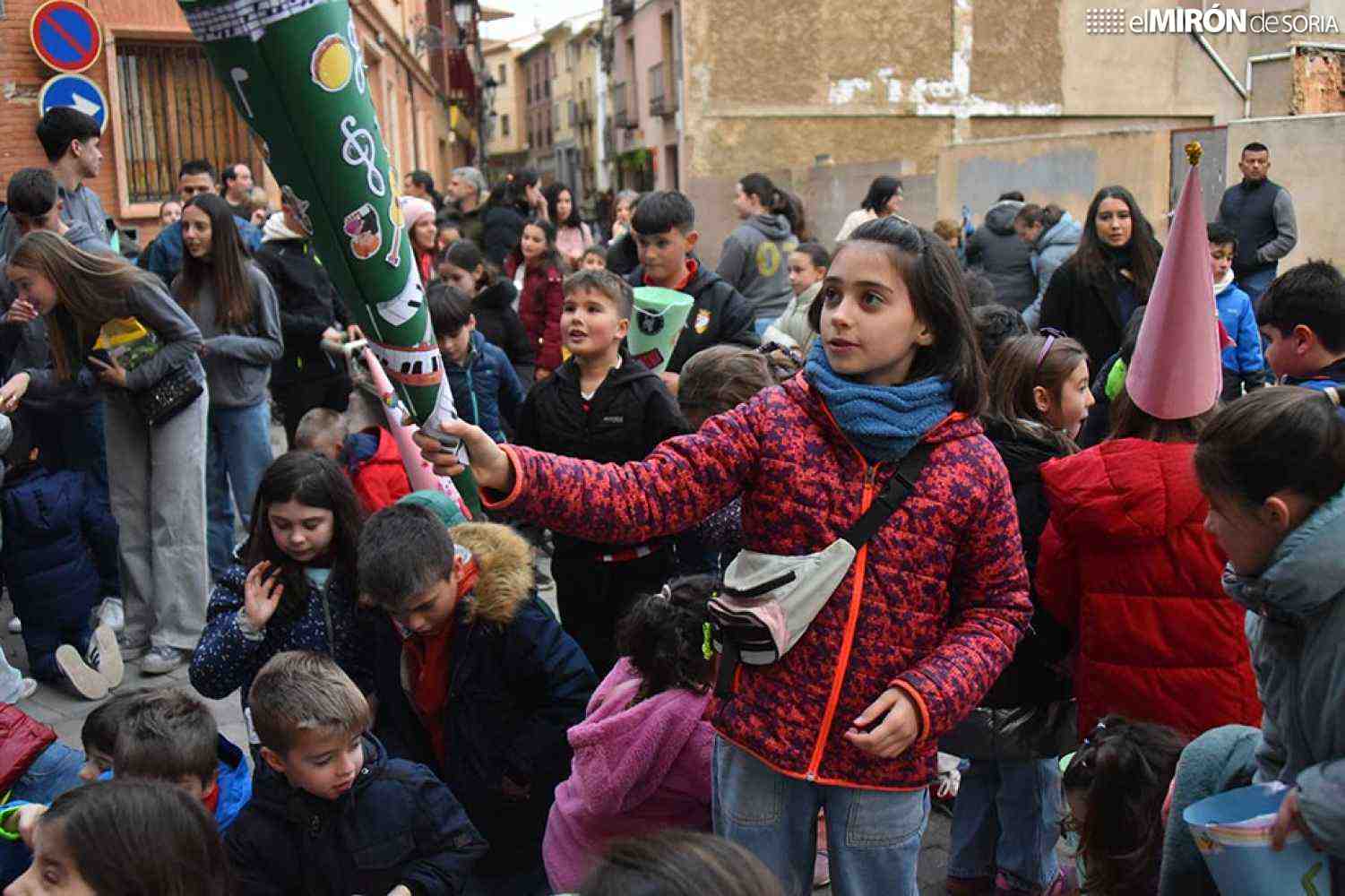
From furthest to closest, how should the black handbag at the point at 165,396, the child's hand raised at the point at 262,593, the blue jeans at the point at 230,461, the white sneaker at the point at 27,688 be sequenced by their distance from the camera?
the blue jeans at the point at 230,461
the black handbag at the point at 165,396
the white sneaker at the point at 27,688
the child's hand raised at the point at 262,593

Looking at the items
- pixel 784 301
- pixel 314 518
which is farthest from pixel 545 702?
pixel 784 301

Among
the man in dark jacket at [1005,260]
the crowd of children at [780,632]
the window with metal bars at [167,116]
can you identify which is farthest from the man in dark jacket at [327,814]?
the window with metal bars at [167,116]

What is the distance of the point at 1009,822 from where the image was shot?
3865 mm

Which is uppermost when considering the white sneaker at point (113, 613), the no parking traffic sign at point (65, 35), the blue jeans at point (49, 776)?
the no parking traffic sign at point (65, 35)

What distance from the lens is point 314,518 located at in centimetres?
386

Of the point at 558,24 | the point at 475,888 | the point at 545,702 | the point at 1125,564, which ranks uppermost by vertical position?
the point at 558,24

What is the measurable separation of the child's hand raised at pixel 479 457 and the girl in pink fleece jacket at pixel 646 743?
113cm

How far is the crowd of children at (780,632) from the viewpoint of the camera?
2.26m

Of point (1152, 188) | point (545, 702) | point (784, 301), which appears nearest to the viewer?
point (545, 702)

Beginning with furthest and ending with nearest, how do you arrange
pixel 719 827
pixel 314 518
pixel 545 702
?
pixel 314 518, pixel 545 702, pixel 719 827

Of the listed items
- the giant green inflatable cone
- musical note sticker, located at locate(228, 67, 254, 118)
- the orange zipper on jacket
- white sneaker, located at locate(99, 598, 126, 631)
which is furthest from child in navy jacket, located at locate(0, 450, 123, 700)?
the orange zipper on jacket

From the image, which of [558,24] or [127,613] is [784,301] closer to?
[127,613]

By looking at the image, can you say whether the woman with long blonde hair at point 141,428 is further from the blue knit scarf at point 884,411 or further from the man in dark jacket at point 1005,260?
the man in dark jacket at point 1005,260

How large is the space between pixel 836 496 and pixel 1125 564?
1072mm
